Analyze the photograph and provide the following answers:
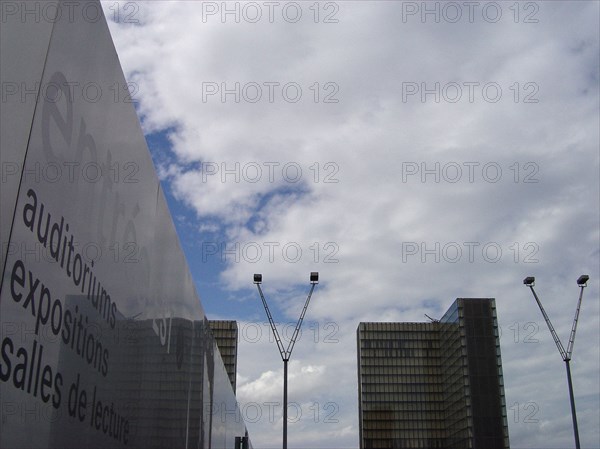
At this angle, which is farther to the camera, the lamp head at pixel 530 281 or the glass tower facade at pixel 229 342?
the glass tower facade at pixel 229 342

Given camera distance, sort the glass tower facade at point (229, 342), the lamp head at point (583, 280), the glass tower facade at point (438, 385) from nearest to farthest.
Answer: the lamp head at point (583, 280)
the glass tower facade at point (229, 342)
the glass tower facade at point (438, 385)

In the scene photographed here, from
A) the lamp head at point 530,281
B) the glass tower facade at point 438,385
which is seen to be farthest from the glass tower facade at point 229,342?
the lamp head at point 530,281

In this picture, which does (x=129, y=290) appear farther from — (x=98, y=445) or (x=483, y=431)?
(x=483, y=431)

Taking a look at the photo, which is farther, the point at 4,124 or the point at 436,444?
the point at 436,444


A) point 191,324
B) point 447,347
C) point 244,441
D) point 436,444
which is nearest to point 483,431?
point 436,444

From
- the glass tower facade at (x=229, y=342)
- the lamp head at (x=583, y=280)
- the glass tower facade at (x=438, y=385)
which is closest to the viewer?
the lamp head at (x=583, y=280)

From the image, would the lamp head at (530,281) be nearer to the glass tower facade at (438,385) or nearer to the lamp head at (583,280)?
the lamp head at (583,280)

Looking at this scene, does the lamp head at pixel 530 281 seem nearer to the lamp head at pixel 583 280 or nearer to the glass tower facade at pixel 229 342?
the lamp head at pixel 583 280

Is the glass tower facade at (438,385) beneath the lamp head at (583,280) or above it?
above

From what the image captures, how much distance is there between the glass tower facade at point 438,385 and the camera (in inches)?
5340

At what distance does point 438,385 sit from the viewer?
5792 inches

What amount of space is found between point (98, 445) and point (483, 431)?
460 ft

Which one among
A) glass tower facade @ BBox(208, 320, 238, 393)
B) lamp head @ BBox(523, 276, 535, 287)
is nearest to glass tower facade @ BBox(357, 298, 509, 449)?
glass tower facade @ BBox(208, 320, 238, 393)

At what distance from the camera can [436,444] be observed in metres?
139
